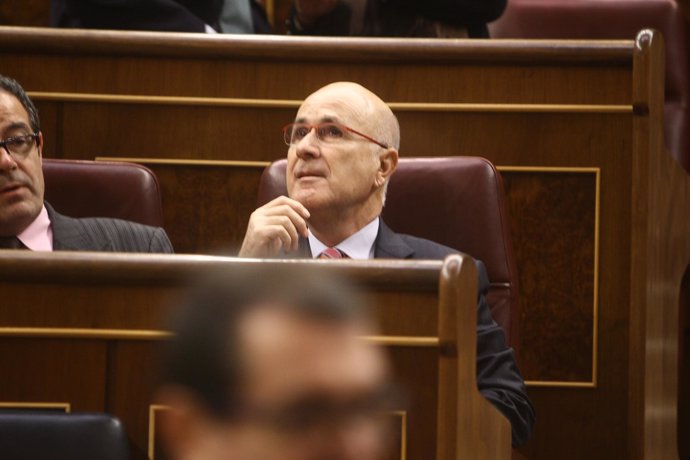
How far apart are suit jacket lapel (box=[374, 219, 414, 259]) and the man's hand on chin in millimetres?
88

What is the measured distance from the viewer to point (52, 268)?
670 millimetres

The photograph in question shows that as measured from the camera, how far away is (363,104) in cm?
107

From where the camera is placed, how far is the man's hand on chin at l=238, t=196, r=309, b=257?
935mm

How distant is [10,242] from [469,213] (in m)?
0.40

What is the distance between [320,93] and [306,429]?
2.74 feet

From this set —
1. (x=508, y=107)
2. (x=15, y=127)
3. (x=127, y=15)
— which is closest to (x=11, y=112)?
(x=15, y=127)

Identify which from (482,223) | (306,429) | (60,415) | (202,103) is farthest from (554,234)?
(306,429)

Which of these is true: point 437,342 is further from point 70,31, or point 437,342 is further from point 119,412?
point 70,31

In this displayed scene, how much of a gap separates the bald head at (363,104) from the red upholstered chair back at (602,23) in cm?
43

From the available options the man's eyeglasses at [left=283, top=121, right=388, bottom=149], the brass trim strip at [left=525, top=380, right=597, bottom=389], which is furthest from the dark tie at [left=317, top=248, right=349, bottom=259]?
the brass trim strip at [left=525, top=380, right=597, bottom=389]

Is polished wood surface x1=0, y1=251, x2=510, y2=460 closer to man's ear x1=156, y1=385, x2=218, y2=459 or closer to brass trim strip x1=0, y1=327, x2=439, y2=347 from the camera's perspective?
brass trim strip x1=0, y1=327, x2=439, y2=347

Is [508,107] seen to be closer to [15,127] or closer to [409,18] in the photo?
[409,18]

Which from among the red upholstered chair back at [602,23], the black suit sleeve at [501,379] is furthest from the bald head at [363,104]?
the red upholstered chair back at [602,23]

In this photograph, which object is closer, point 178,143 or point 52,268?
point 52,268
